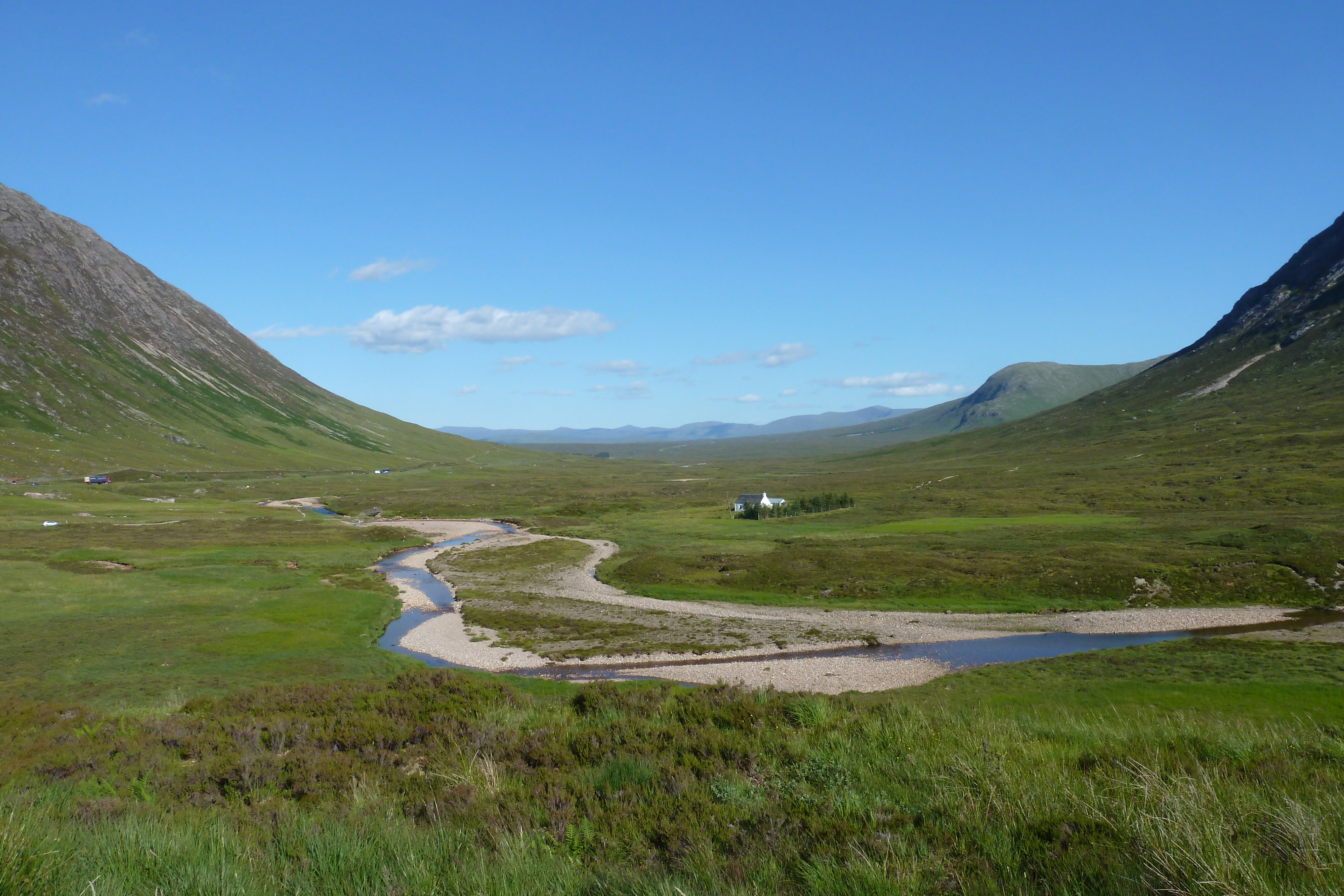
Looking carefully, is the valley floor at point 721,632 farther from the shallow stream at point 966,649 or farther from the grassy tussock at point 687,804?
the grassy tussock at point 687,804

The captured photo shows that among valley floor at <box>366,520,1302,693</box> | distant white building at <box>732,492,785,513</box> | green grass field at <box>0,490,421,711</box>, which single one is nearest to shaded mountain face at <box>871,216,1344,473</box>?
valley floor at <box>366,520,1302,693</box>

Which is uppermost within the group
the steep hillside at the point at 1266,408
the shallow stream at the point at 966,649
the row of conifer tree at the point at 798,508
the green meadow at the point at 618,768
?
the steep hillside at the point at 1266,408

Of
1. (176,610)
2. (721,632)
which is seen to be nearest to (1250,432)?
(721,632)

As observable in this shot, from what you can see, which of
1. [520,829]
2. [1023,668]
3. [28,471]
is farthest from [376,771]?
[28,471]

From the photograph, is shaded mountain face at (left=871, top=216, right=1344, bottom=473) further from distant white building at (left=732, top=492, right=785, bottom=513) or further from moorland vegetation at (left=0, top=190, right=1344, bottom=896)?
→ distant white building at (left=732, top=492, right=785, bottom=513)

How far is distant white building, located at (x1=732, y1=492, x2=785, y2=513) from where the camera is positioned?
108500mm

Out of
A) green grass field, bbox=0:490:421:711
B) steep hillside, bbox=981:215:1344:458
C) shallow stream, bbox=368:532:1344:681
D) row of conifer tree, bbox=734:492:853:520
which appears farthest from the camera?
steep hillside, bbox=981:215:1344:458

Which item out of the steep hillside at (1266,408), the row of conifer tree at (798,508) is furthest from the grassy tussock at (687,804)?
the steep hillside at (1266,408)

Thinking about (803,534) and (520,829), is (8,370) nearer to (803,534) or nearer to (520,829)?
(803,534)

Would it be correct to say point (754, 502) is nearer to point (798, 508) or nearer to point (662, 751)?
point (798, 508)

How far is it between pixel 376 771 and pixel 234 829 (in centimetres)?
408

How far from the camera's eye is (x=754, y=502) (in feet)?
372

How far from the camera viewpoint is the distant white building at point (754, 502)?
356ft

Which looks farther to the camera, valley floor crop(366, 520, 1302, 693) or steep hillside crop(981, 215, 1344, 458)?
steep hillside crop(981, 215, 1344, 458)
